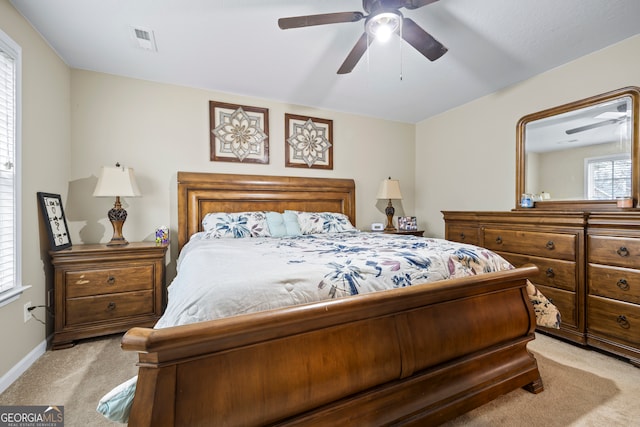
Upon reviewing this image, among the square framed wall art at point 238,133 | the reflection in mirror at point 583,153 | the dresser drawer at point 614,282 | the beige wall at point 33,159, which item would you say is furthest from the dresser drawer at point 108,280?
the reflection in mirror at point 583,153

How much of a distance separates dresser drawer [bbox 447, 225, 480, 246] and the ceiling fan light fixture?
220 centimetres

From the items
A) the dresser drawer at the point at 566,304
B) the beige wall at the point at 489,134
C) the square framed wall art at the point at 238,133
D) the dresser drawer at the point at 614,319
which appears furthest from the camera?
the square framed wall art at the point at 238,133

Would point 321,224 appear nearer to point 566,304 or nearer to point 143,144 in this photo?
point 143,144

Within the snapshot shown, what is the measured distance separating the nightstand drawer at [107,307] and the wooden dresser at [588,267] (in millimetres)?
3340

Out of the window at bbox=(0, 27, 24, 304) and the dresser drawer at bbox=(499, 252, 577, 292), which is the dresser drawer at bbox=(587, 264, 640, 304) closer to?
the dresser drawer at bbox=(499, 252, 577, 292)

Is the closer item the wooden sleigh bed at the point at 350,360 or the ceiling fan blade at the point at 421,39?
the wooden sleigh bed at the point at 350,360

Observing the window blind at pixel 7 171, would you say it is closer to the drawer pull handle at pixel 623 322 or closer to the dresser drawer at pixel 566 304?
the dresser drawer at pixel 566 304

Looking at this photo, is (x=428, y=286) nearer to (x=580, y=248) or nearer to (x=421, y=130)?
(x=580, y=248)

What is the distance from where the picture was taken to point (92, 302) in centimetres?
228

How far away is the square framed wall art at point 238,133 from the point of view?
318 centimetres

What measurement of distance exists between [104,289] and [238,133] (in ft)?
6.57

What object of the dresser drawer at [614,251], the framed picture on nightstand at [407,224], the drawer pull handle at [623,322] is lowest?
the drawer pull handle at [623,322]

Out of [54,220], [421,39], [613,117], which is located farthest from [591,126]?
[54,220]

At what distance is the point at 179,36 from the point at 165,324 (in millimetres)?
2167
